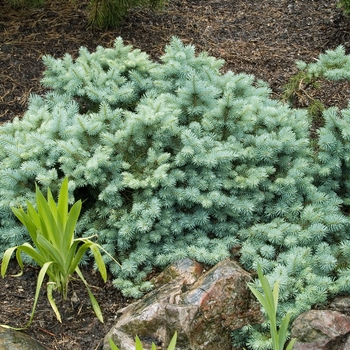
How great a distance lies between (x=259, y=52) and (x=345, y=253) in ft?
8.42

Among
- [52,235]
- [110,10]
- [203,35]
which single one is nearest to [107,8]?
[110,10]

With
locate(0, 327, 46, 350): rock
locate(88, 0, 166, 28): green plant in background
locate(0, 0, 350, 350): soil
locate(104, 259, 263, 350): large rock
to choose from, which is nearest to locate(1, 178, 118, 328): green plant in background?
locate(0, 327, 46, 350): rock

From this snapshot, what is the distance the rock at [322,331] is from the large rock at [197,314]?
0.22m

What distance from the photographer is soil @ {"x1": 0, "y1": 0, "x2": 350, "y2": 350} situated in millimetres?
4750

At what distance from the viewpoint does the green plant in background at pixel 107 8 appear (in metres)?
5.00

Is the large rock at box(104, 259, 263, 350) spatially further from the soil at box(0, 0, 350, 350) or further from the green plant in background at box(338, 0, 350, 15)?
the green plant in background at box(338, 0, 350, 15)

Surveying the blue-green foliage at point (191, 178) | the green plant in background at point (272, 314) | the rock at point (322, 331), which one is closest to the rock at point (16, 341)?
the blue-green foliage at point (191, 178)

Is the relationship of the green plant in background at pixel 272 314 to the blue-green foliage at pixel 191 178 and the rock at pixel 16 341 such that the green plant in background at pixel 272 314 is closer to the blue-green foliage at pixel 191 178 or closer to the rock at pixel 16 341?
the blue-green foliage at pixel 191 178

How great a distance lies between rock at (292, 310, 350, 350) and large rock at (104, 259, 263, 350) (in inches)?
8.7

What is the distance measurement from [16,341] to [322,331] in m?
1.45

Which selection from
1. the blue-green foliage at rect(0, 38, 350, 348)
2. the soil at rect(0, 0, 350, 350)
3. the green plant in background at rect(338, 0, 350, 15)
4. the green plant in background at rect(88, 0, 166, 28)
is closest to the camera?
the blue-green foliage at rect(0, 38, 350, 348)

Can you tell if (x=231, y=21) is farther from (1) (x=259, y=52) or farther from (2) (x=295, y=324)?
(2) (x=295, y=324)

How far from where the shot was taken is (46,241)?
8.93 ft

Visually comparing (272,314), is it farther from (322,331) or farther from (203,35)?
(203,35)
